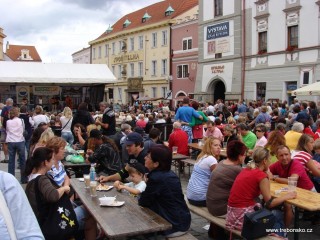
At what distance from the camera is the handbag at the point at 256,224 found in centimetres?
407

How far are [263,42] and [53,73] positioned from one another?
13.5 m

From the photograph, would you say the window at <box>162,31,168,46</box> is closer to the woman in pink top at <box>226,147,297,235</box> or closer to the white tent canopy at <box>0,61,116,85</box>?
the white tent canopy at <box>0,61,116,85</box>

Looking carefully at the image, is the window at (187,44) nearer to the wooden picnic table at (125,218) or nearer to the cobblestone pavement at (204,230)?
the cobblestone pavement at (204,230)

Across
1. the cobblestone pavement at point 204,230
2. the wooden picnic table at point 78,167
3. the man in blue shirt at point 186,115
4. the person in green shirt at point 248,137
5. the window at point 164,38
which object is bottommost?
the cobblestone pavement at point 204,230

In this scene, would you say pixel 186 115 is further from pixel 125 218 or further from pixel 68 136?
pixel 125 218

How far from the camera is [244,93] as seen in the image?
2686 cm

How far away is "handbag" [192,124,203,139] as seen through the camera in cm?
1173

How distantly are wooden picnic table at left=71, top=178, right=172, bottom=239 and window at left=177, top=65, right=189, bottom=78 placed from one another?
32123mm

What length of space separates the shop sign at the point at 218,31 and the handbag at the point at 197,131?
1748 cm

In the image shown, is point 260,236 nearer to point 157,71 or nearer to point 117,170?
point 117,170

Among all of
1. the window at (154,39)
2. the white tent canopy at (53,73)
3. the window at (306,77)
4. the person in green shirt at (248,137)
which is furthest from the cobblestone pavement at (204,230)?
the window at (154,39)

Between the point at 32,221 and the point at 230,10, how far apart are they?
2757 cm

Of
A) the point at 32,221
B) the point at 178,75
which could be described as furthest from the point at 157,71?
the point at 32,221

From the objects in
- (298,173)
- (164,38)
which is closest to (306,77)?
(298,173)
